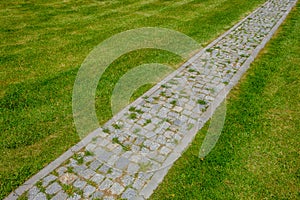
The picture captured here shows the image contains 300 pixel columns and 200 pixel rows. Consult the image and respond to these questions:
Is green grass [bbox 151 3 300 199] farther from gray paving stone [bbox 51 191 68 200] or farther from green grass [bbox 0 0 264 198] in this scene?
green grass [bbox 0 0 264 198]

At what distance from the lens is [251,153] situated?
208 inches

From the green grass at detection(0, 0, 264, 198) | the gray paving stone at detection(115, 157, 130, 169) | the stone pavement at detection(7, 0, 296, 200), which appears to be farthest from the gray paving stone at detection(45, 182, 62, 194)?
the gray paving stone at detection(115, 157, 130, 169)

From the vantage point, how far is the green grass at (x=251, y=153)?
4547 millimetres

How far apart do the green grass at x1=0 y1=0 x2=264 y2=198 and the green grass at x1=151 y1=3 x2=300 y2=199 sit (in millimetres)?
2346

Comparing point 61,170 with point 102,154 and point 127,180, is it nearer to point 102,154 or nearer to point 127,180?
point 102,154

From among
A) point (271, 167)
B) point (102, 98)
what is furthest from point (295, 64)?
point (102, 98)

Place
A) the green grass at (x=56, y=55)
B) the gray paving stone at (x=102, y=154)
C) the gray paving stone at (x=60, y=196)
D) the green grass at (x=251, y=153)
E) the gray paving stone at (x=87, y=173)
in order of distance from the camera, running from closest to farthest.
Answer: the gray paving stone at (x=60, y=196) < the green grass at (x=251, y=153) < the gray paving stone at (x=87, y=173) < the gray paving stone at (x=102, y=154) < the green grass at (x=56, y=55)

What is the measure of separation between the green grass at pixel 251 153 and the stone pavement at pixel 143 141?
1.13ft

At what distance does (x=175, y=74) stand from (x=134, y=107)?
209 cm

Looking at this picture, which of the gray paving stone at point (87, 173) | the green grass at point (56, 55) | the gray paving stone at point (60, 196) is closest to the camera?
the gray paving stone at point (60, 196)

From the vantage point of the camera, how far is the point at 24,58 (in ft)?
30.0

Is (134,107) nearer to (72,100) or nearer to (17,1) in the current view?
(72,100)

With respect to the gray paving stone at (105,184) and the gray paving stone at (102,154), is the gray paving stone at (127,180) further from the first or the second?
the gray paving stone at (102,154)

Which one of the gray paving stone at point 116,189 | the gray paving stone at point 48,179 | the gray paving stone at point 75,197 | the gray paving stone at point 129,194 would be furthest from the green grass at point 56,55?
the gray paving stone at point 129,194
